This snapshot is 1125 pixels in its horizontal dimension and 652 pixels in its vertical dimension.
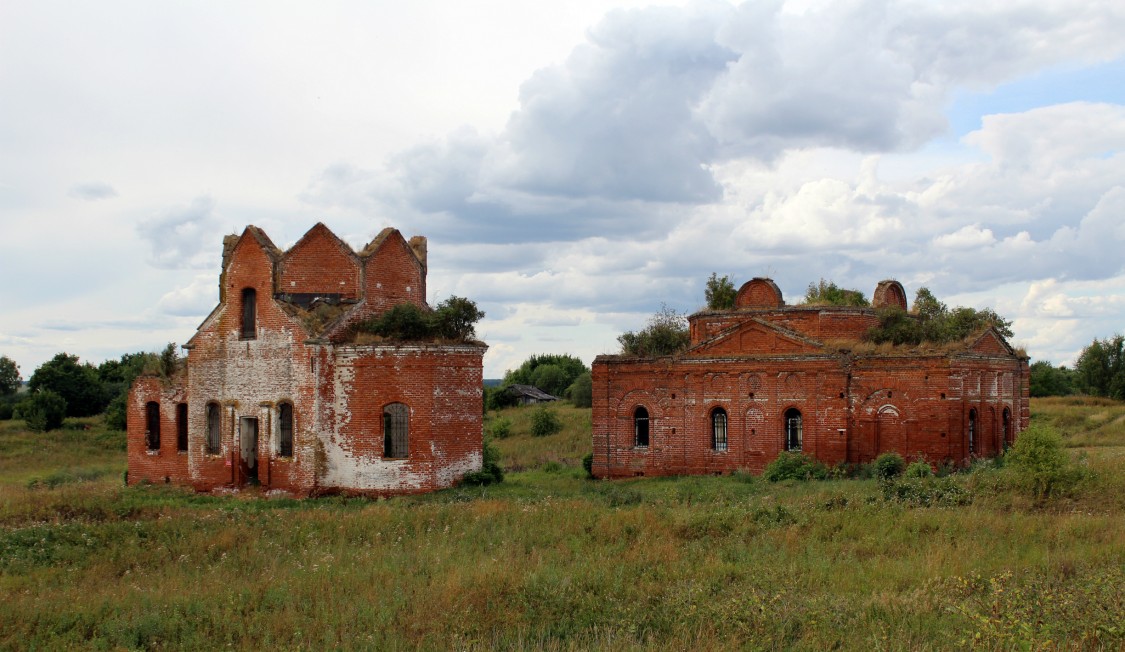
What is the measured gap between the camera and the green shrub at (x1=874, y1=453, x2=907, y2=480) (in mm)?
23250

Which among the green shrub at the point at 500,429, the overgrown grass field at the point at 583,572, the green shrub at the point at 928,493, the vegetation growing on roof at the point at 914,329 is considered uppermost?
the vegetation growing on roof at the point at 914,329

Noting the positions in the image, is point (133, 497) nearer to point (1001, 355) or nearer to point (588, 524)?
point (588, 524)

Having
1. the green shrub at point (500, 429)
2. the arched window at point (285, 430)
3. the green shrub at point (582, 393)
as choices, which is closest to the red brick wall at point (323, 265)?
the arched window at point (285, 430)

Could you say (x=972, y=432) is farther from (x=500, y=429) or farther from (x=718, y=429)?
(x=500, y=429)

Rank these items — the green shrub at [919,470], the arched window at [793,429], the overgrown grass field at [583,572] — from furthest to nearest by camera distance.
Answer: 1. the arched window at [793,429]
2. the green shrub at [919,470]
3. the overgrown grass field at [583,572]

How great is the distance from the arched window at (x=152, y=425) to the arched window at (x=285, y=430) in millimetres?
5188

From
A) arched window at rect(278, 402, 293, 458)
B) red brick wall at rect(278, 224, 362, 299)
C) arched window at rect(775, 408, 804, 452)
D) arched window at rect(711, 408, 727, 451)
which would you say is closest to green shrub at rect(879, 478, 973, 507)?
arched window at rect(775, 408, 804, 452)

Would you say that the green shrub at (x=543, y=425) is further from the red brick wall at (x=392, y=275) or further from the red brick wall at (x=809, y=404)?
the red brick wall at (x=392, y=275)

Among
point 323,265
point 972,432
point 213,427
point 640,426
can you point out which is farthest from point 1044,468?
point 213,427

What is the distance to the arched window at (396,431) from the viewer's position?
22547 millimetres

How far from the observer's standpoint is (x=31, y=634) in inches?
384

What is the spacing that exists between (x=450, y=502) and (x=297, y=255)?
865 cm

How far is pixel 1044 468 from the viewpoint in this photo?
1716 cm

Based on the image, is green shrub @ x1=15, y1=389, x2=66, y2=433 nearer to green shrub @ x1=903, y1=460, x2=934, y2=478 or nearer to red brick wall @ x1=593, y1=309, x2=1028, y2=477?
red brick wall @ x1=593, y1=309, x2=1028, y2=477
